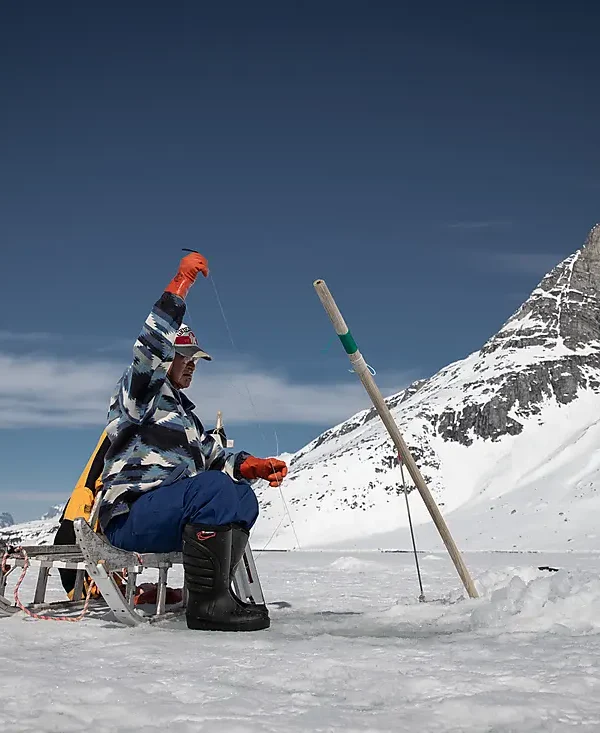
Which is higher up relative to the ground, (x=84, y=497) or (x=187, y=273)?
(x=187, y=273)

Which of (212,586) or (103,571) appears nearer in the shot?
(103,571)

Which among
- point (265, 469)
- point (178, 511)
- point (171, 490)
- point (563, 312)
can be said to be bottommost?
point (178, 511)

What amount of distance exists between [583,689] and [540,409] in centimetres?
7338

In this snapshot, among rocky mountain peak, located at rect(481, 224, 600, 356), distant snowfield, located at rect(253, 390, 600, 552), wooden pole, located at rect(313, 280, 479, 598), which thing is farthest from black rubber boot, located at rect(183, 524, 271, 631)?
rocky mountain peak, located at rect(481, 224, 600, 356)

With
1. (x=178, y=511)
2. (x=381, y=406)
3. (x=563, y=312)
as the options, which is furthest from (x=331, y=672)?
(x=563, y=312)

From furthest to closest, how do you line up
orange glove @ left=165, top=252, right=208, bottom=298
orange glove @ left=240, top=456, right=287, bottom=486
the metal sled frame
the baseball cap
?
orange glove @ left=240, top=456, right=287, bottom=486 → the baseball cap → orange glove @ left=165, top=252, right=208, bottom=298 → the metal sled frame

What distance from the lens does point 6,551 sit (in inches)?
178

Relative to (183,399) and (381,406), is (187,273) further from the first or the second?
(381,406)

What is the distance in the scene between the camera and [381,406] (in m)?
5.46

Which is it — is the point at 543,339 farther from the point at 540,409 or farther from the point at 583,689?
the point at 583,689

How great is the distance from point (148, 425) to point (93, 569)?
40.3 inches

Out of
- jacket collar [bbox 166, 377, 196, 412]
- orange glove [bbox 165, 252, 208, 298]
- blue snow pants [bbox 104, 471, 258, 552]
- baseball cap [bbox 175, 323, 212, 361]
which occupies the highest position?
orange glove [bbox 165, 252, 208, 298]

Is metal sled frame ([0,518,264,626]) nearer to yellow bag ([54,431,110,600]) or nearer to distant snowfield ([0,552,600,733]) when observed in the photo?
distant snowfield ([0,552,600,733])

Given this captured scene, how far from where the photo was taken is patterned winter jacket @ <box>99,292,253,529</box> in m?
4.40
